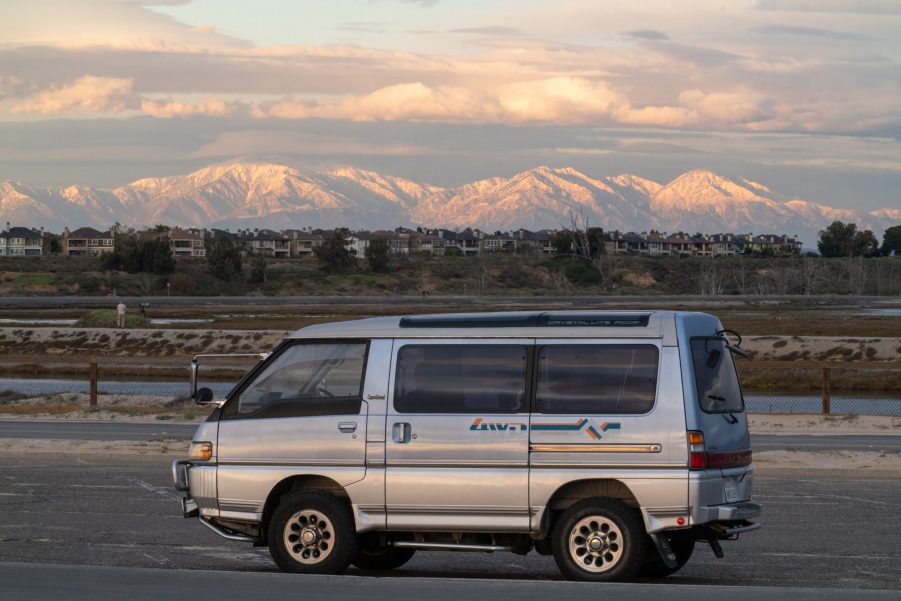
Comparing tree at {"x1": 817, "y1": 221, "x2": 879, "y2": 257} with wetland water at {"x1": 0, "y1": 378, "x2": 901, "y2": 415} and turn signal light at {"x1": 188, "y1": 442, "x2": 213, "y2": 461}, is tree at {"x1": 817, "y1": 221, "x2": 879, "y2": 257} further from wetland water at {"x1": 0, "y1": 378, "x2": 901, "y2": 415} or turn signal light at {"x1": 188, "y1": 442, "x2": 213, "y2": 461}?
turn signal light at {"x1": 188, "y1": 442, "x2": 213, "y2": 461}

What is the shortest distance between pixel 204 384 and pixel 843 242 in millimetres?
167547

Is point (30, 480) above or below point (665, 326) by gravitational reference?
below

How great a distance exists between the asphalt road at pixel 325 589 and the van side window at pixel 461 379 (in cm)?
152

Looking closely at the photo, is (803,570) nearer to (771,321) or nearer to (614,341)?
(614,341)

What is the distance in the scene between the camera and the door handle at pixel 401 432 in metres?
10.4

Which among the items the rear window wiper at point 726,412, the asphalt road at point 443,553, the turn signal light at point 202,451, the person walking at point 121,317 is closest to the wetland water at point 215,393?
the asphalt road at point 443,553

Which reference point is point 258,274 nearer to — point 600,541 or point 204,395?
point 204,395

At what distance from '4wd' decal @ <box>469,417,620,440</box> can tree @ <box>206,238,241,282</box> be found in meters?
130

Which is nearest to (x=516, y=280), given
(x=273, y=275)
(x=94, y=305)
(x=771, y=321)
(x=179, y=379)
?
(x=273, y=275)

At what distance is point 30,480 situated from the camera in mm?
18172

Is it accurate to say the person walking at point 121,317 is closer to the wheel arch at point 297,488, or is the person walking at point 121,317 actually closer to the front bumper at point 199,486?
the front bumper at point 199,486

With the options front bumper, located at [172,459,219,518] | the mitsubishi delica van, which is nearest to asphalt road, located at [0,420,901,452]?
the mitsubishi delica van

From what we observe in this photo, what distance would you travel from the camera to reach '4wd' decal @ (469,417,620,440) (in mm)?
10141

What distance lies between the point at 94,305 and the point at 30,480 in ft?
263
